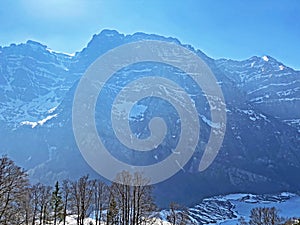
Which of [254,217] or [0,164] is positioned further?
[254,217]

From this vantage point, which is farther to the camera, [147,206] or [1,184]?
[147,206]

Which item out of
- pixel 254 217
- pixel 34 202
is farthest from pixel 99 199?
pixel 254 217

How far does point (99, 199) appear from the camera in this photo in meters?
78.5

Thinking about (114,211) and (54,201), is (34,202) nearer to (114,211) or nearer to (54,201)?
(54,201)

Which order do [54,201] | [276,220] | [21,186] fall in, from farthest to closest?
[276,220]
[54,201]
[21,186]

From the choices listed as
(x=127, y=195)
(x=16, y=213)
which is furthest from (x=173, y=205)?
(x=16, y=213)

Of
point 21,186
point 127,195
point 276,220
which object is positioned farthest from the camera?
point 276,220

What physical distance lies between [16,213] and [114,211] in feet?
80.7

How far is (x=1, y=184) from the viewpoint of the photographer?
50375 mm

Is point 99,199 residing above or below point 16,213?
above

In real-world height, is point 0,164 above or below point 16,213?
above

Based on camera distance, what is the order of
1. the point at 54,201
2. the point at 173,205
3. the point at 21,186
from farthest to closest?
the point at 173,205, the point at 54,201, the point at 21,186

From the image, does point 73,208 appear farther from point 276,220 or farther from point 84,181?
point 276,220

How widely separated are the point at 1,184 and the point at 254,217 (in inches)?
2753
